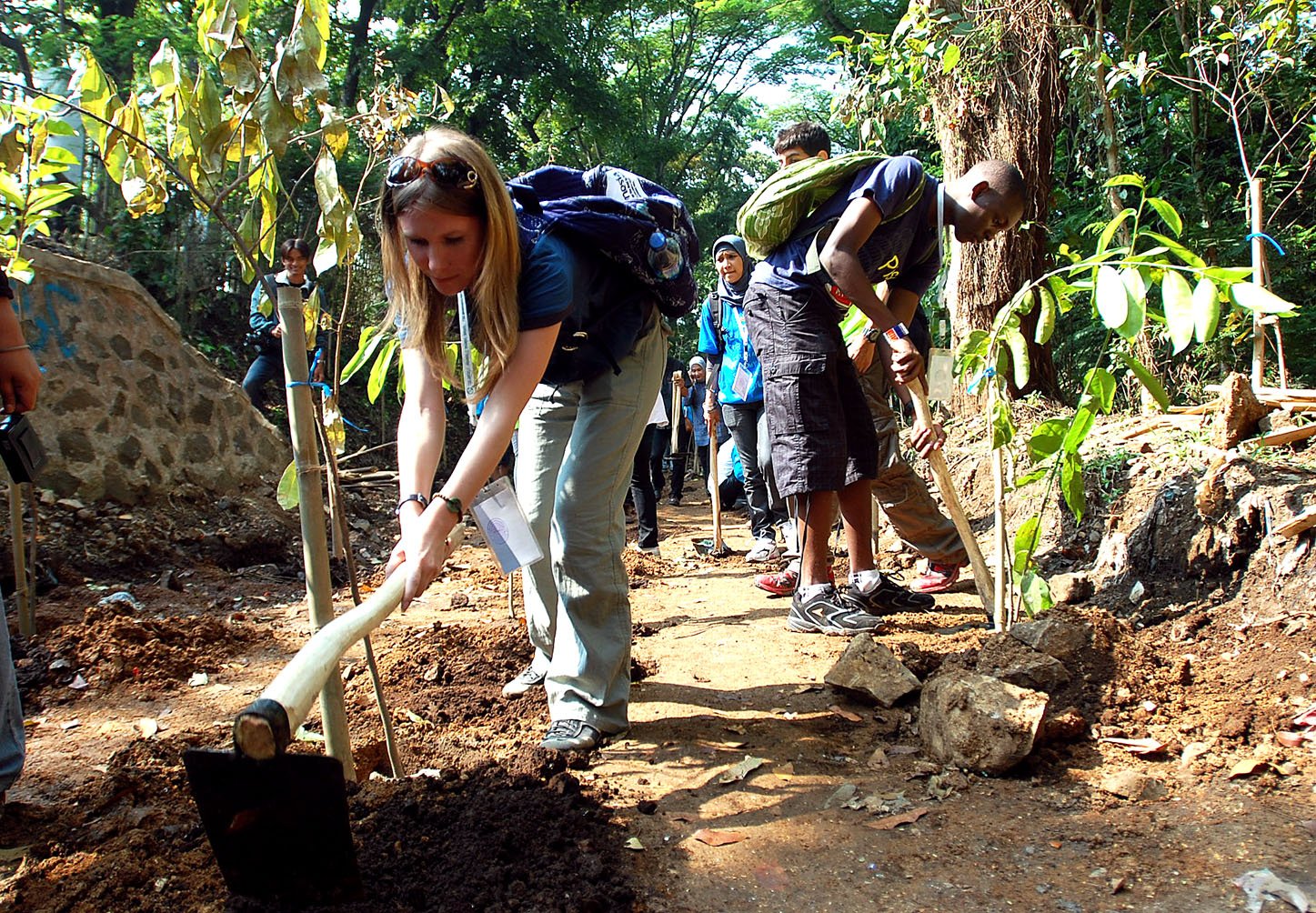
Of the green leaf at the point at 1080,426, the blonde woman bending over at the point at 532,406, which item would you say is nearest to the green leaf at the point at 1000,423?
the green leaf at the point at 1080,426

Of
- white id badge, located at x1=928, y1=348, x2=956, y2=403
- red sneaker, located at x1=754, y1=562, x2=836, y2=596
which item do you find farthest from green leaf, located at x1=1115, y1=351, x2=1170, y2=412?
red sneaker, located at x1=754, y1=562, x2=836, y2=596

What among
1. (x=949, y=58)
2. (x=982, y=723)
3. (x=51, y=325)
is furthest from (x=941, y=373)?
(x=51, y=325)

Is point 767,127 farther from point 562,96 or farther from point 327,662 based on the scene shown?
point 327,662

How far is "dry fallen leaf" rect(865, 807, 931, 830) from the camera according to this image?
2168 mm

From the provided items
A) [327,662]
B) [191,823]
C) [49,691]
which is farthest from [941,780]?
[49,691]

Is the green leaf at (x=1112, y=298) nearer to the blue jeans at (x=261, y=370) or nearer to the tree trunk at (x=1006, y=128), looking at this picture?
the tree trunk at (x=1006, y=128)

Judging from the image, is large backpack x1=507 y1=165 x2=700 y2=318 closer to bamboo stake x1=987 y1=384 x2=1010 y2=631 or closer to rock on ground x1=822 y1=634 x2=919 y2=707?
bamboo stake x1=987 y1=384 x2=1010 y2=631

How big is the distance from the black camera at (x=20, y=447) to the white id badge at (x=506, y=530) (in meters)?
1.28

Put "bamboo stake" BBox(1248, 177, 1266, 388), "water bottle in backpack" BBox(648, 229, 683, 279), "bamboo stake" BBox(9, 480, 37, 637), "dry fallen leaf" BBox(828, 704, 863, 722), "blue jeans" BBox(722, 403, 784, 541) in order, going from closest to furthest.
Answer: "water bottle in backpack" BBox(648, 229, 683, 279) < "dry fallen leaf" BBox(828, 704, 863, 722) < "bamboo stake" BBox(9, 480, 37, 637) < "bamboo stake" BBox(1248, 177, 1266, 388) < "blue jeans" BBox(722, 403, 784, 541)

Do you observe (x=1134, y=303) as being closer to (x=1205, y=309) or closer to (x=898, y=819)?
(x=1205, y=309)

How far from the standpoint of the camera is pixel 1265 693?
2529 millimetres

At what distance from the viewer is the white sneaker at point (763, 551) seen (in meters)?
5.86

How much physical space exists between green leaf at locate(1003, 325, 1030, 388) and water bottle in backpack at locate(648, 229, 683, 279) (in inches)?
37.7

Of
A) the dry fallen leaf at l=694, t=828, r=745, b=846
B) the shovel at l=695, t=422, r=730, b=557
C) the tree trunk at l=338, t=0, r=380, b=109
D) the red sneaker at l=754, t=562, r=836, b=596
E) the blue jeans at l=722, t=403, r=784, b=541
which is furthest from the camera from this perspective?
the tree trunk at l=338, t=0, r=380, b=109
